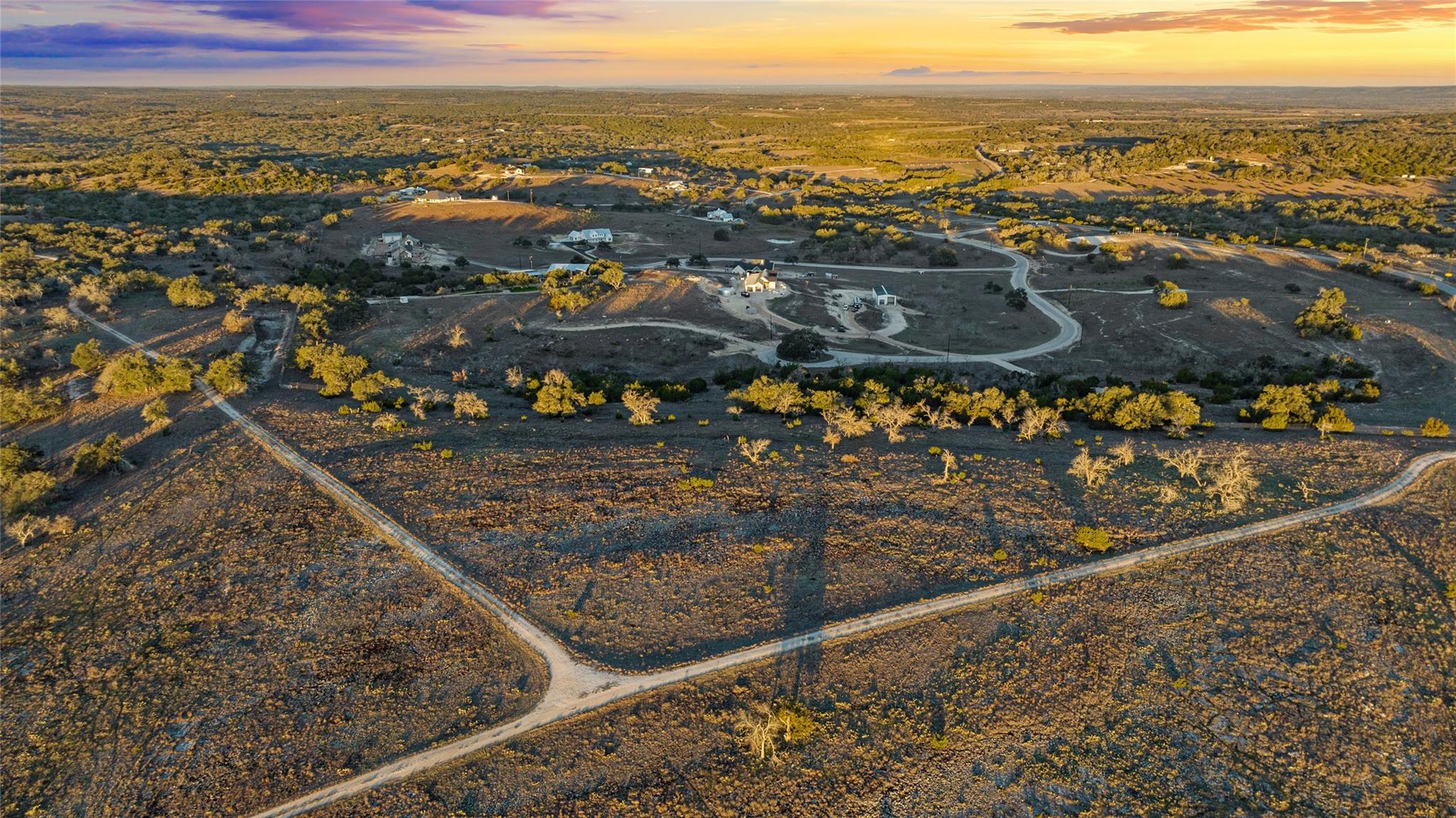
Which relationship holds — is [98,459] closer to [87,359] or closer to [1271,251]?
[87,359]

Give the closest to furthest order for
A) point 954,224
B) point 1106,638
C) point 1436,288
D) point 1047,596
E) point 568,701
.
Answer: point 568,701 < point 1106,638 < point 1047,596 < point 1436,288 < point 954,224

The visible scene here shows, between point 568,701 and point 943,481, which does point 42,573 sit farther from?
point 943,481

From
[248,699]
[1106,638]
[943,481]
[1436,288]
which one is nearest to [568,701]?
[248,699]

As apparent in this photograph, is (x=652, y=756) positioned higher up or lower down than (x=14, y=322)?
lower down

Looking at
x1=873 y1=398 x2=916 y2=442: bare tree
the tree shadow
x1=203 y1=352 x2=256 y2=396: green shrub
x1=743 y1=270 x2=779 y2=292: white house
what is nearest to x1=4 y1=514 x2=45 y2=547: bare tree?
x1=203 y1=352 x2=256 y2=396: green shrub

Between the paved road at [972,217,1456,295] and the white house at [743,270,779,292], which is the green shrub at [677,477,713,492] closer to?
the white house at [743,270,779,292]

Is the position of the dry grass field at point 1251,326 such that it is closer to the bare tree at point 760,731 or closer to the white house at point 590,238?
the bare tree at point 760,731
